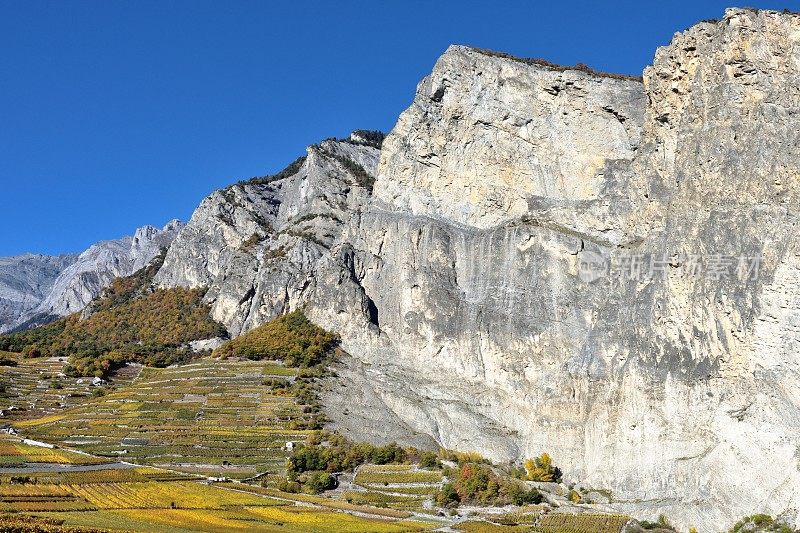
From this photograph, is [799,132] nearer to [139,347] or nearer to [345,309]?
[345,309]

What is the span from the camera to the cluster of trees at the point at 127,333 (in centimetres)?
11181

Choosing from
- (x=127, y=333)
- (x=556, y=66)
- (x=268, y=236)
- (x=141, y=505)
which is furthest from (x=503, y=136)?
(x=127, y=333)

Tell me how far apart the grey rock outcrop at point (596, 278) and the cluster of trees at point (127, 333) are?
13102 millimetres

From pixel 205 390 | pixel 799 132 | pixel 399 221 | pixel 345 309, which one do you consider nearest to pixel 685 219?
pixel 799 132

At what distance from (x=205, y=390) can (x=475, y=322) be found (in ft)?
102

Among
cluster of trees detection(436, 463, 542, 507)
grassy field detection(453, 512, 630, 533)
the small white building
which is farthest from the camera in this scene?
the small white building

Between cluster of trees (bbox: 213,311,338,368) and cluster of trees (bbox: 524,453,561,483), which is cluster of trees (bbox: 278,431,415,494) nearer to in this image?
cluster of trees (bbox: 524,453,561,483)

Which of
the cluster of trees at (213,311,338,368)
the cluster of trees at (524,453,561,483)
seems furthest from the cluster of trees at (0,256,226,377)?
the cluster of trees at (524,453,561,483)

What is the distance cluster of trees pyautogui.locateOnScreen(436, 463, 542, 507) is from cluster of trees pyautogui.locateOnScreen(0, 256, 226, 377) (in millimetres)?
50136

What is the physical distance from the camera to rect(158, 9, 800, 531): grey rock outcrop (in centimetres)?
7244

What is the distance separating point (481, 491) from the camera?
7362cm

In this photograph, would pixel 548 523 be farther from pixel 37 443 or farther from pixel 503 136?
pixel 37 443

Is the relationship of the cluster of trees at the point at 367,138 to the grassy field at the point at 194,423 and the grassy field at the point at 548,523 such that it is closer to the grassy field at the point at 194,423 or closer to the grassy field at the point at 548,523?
the grassy field at the point at 194,423

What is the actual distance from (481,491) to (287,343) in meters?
37.5
